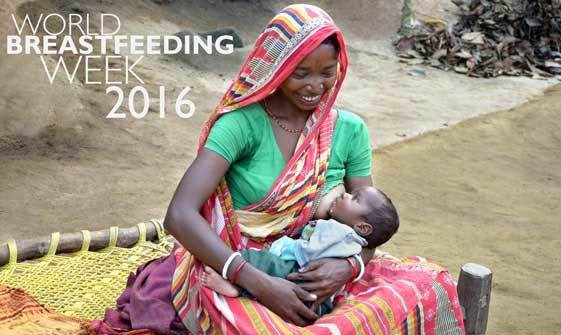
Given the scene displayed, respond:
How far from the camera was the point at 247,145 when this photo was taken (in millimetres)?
2523

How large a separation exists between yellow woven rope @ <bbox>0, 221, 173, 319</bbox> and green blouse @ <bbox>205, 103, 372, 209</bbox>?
98cm

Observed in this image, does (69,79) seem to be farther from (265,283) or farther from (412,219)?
(265,283)

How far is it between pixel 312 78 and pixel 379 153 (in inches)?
183

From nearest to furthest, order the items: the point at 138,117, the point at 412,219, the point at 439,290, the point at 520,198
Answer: the point at 439,290 < the point at 412,219 < the point at 520,198 < the point at 138,117

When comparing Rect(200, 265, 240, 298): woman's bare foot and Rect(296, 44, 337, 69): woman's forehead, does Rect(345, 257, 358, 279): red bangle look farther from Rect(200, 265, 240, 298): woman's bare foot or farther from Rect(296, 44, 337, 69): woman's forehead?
Rect(296, 44, 337, 69): woman's forehead

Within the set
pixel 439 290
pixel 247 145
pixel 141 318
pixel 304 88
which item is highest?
pixel 304 88

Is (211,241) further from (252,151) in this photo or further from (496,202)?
(496,202)

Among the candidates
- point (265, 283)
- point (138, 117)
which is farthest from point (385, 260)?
point (138, 117)

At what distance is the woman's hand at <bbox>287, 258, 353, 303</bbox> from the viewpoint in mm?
2404

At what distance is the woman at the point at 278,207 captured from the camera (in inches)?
93.0

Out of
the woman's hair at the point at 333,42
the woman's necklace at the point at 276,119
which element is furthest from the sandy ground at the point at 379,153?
the woman's hair at the point at 333,42

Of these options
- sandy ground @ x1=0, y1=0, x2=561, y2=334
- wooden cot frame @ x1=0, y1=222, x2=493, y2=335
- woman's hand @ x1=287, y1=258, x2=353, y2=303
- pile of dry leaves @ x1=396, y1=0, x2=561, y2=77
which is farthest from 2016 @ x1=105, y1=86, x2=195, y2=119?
woman's hand @ x1=287, y1=258, x2=353, y2=303

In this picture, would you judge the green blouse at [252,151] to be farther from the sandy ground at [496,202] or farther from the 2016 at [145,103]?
the 2016 at [145,103]

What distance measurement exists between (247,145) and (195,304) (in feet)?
1.72
